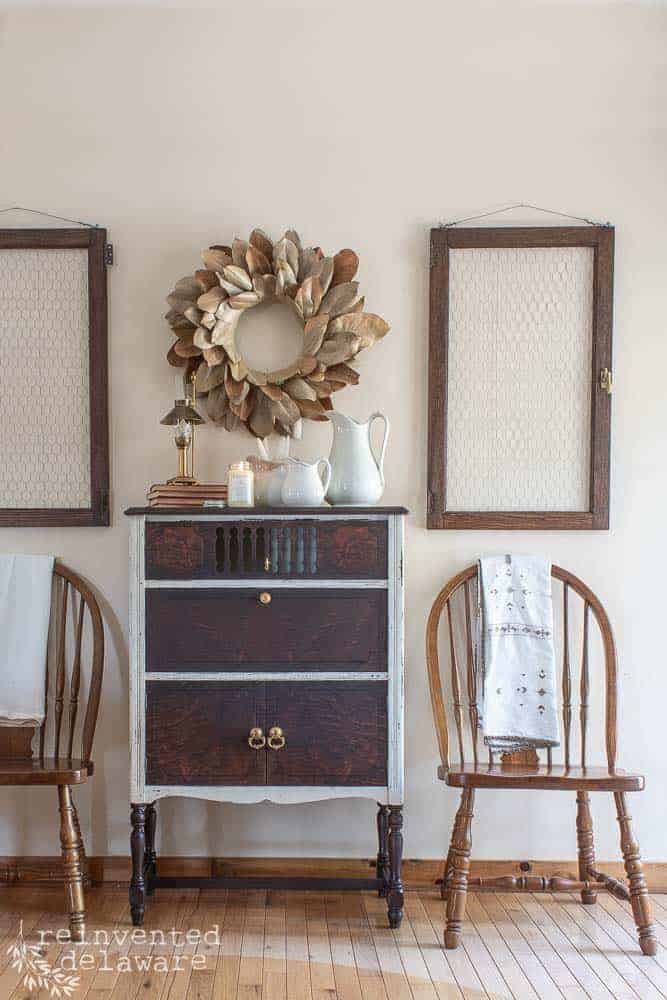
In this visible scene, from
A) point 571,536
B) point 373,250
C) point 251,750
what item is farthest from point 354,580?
point 373,250

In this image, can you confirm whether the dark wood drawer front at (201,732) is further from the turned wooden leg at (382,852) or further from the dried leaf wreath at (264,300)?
the dried leaf wreath at (264,300)

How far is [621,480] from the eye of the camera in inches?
114

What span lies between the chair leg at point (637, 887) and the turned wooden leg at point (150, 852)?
4.18 feet

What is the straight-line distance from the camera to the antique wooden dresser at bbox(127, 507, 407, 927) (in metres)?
2.49

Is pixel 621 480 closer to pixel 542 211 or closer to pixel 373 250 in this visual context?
pixel 542 211

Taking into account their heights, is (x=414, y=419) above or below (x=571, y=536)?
above

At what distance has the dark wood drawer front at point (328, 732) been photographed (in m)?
2.49

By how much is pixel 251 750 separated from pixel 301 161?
174cm

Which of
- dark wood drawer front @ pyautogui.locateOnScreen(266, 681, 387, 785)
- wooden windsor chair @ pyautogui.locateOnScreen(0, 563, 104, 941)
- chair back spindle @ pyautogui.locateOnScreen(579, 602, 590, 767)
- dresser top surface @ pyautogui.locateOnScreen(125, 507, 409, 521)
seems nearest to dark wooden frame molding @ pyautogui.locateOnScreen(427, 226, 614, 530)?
chair back spindle @ pyautogui.locateOnScreen(579, 602, 590, 767)

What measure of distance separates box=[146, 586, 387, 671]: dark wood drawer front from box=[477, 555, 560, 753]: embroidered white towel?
39cm

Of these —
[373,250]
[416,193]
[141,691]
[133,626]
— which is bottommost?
[141,691]

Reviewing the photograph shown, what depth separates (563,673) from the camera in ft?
9.14

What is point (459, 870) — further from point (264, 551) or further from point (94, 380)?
point (94, 380)

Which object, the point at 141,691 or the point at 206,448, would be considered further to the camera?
the point at 206,448
